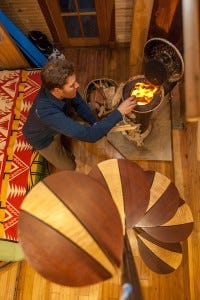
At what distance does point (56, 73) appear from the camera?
2090mm

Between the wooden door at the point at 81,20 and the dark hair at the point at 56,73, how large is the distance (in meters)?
1.62

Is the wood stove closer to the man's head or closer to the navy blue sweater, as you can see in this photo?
the navy blue sweater

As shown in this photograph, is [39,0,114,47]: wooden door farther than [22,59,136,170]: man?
Yes

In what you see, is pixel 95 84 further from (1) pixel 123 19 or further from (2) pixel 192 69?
(2) pixel 192 69

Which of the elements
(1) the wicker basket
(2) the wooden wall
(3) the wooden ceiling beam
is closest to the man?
(1) the wicker basket

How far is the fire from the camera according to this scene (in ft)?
8.66

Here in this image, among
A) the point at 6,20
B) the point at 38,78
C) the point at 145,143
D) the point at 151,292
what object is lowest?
the point at 151,292

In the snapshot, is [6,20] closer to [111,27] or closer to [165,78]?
[111,27]

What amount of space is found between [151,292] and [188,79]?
2465 mm

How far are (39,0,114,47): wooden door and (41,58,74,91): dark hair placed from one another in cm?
162

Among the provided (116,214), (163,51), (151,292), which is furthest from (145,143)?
(116,214)

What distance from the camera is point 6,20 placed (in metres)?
3.41

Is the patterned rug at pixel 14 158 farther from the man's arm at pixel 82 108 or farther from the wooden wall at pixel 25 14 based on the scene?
the man's arm at pixel 82 108

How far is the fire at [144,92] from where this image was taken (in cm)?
264
